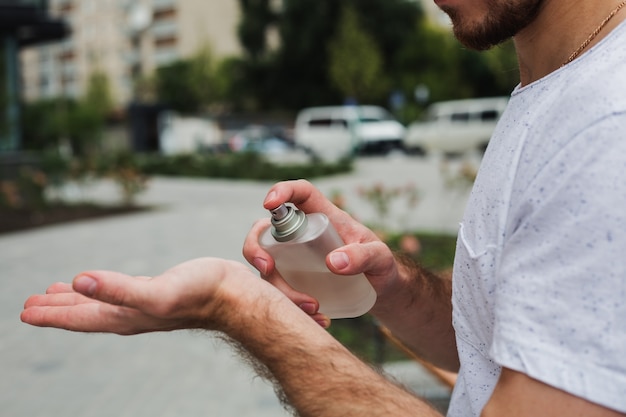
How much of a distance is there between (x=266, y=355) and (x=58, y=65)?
237ft

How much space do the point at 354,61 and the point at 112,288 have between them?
38130mm

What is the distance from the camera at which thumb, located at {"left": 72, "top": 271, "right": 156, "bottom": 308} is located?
926 millimetres

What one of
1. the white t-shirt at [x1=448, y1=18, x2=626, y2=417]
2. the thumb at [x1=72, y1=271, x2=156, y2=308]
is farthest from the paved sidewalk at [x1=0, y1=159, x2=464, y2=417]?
the white t-shirt at [x1=448, y1=18, x2=626, y2=417]

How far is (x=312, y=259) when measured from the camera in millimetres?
1288

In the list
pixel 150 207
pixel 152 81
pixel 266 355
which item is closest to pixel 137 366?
pixel 266 355

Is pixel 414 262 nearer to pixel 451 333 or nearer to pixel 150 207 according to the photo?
pixel 451 333

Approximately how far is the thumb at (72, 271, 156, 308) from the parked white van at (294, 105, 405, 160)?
28001mm

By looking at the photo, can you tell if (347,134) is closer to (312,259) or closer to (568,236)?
(312,259)

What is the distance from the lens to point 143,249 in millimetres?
8984

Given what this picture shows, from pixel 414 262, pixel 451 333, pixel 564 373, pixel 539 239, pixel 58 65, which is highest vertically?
pixel 539 239

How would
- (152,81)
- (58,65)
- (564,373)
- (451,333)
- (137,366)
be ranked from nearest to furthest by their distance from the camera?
(564,373)
(451,333)
(137,366)
(152,81)
(58,65)

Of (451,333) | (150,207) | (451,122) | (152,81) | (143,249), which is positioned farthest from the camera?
(152,81)

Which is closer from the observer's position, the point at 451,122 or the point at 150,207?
the point at 150,207

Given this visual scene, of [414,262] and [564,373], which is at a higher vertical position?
[564,373]
